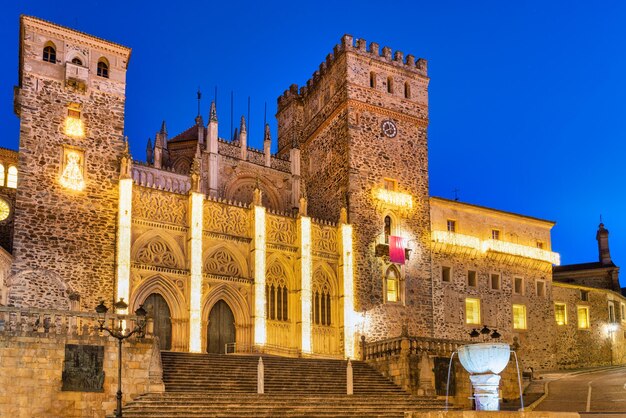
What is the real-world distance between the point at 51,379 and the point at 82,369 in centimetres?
100

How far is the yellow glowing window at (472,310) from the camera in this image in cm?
4412

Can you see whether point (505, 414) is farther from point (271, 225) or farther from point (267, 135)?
point (267, 135)

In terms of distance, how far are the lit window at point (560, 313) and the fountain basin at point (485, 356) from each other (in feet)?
107

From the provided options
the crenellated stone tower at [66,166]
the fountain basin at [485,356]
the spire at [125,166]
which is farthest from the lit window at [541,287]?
the fountain basin at [485,356]

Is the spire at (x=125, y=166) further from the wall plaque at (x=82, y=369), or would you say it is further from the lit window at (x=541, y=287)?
the lit window at (x=541, y=287)

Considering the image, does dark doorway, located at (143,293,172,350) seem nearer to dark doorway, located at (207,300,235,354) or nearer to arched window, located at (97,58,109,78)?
dark doorway, located at (207,300,235,354)

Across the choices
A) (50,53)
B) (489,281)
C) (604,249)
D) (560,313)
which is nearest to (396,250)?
(489,281)

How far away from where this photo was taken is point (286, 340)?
1467 inches

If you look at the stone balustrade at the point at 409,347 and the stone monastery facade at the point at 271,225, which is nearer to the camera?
the stone monastery facade at the point at 271,225

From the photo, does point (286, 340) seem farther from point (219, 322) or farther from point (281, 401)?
point (281, 401)

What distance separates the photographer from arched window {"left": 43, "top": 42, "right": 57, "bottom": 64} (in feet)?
110

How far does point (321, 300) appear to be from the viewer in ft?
127

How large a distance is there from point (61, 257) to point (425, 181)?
21391mm

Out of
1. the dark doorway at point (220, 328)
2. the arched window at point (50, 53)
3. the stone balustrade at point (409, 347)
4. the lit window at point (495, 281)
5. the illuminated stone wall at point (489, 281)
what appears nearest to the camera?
the stone balustrade at point (409, 347)
